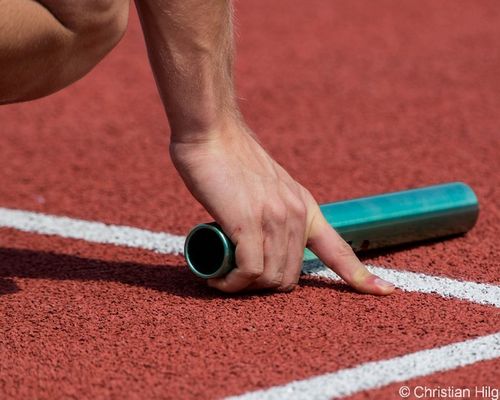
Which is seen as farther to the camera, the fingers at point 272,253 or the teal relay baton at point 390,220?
the teal relay baton at point 390,220

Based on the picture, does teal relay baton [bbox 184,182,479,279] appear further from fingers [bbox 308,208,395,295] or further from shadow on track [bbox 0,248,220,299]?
fingers [bbox 308,208,395,295]

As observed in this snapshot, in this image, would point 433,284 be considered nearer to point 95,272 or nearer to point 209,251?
point 209,251

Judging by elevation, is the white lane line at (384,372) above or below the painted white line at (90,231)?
above

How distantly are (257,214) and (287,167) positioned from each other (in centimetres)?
187

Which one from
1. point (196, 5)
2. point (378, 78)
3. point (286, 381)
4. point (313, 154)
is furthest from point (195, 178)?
point (378, 78)

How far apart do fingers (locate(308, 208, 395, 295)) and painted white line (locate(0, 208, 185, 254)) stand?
69 centimetres

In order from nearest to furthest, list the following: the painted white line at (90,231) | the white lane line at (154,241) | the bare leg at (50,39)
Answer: the bare leg at (50,39)
the white lane line at (154,241)
the painted white line at (90,231)

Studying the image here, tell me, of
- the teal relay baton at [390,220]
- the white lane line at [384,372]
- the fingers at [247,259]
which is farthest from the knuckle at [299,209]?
the white lane line at [384,372]

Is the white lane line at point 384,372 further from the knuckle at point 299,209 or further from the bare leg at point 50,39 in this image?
the bare leg at point 50,39

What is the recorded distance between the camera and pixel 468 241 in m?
3.63

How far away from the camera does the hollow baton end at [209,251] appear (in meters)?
2.92

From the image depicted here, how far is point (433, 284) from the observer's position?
3.16 meters

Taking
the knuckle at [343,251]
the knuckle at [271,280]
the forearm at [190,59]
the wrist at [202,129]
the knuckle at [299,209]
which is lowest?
the knuckle at [271,280]

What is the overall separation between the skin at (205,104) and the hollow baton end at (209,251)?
32 millimetres
